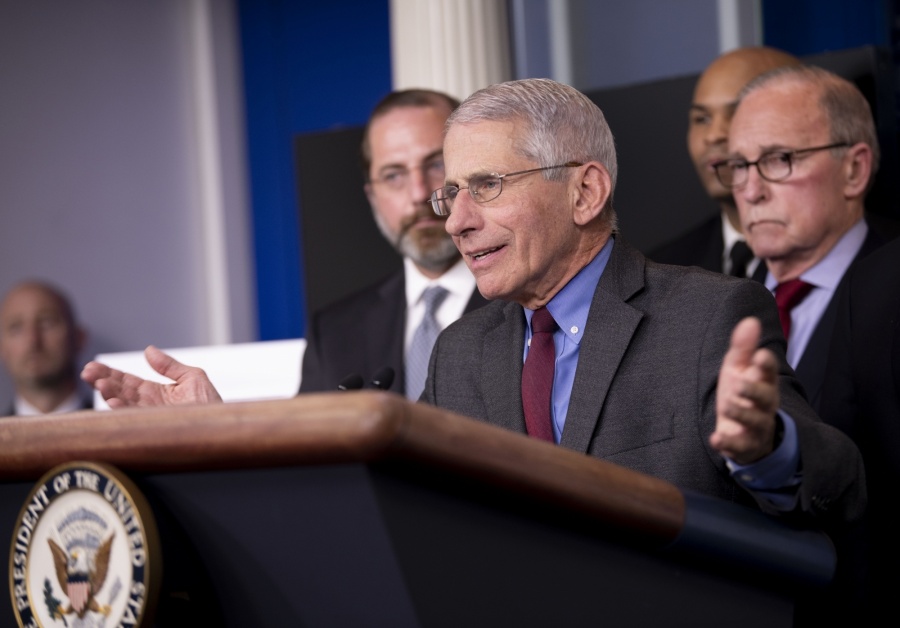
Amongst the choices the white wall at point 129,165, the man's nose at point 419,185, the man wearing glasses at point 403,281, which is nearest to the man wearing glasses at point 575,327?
the man wearing glasses at point 403,281

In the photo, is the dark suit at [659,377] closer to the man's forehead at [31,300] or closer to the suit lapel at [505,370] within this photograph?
the suit lapel at [505,370]

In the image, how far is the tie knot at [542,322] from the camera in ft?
6.18

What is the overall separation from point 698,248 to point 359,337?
962mm

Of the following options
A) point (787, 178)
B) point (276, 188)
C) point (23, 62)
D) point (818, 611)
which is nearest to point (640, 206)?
point (787, 178)

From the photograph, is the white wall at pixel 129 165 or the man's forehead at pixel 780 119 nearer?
the man's forehead at pixel 780 119

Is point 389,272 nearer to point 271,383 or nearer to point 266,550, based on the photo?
point 271,383

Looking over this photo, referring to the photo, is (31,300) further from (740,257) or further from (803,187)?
(803,187)

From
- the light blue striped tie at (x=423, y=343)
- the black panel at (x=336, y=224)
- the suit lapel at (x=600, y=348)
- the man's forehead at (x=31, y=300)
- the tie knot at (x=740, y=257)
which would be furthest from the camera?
the man's forehead at (x=31, y=300)

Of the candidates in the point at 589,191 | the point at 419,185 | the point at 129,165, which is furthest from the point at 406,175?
the point at 129,165

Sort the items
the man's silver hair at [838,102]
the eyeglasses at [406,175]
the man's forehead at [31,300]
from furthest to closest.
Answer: the man's forehead at [31,300], the eyeglasses at [406,175], the man's silver hair at [838,102]

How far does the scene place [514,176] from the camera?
6.21 feet

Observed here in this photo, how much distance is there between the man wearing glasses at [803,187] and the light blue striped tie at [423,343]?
0.82m

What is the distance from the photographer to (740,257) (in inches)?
127

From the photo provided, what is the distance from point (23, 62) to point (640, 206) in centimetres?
319
